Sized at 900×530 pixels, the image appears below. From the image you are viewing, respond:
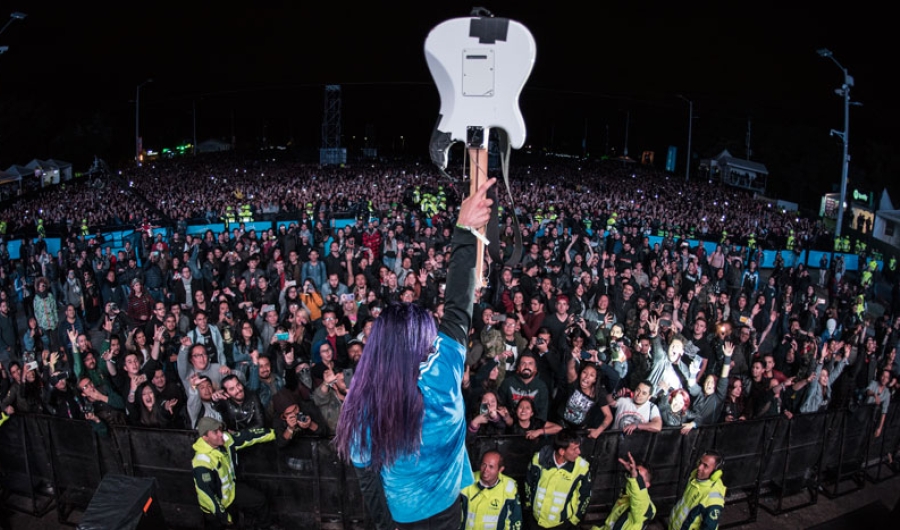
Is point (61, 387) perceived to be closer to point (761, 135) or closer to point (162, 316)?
point (162, 316)

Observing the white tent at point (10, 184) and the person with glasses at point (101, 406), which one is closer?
the person with glasses at point (101, 406)

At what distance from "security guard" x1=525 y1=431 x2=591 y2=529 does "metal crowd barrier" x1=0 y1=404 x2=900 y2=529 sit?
335mm

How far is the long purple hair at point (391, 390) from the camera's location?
1.67m

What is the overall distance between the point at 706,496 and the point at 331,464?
10.1 ft

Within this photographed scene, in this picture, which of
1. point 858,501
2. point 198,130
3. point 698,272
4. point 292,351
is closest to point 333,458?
point 292,351

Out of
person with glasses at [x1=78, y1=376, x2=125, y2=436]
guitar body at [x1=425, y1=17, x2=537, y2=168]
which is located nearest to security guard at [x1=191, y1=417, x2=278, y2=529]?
person with glasses at [x1=78, y1=376, x2=125, y2=436]

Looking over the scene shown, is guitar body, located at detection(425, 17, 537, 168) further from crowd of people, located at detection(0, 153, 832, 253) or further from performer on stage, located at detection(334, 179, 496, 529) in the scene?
crowd of people, located at detection(0, 153, 832, 253)

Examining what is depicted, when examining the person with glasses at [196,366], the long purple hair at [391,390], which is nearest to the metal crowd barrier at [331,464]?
the person with glasses at [196,366]

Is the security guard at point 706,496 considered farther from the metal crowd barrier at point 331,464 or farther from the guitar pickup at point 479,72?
the guitar pickup at point 479,72

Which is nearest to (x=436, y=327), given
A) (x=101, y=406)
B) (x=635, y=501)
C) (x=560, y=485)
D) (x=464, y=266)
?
(x=464, y=266)

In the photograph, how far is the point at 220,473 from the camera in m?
4.70

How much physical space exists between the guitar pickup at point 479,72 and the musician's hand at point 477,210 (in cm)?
33

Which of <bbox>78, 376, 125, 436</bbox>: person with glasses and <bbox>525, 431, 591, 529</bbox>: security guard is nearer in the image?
<bbox>525, 431, 591, 529</bbox>: security guard

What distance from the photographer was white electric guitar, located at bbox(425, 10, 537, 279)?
183 centimetres
